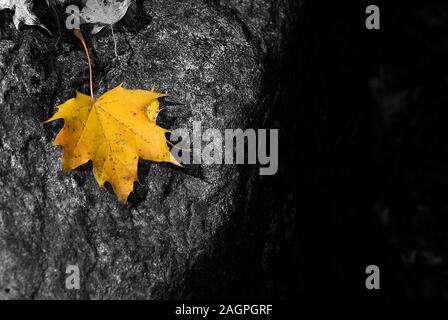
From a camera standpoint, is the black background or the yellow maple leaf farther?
the black background

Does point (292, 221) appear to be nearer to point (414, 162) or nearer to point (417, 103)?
point (414, 162)

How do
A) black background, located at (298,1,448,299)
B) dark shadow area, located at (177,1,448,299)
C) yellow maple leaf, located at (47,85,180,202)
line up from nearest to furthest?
yellow maple leaf, located at (47,85,180,202) → dark shadow area, located at (177,1,448,299) → black background, located at (298,1,448,299)

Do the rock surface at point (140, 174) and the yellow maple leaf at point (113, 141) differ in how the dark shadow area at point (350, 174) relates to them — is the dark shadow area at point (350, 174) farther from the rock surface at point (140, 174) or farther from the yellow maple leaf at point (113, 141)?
the yellow maple leaf at point (113, 141)

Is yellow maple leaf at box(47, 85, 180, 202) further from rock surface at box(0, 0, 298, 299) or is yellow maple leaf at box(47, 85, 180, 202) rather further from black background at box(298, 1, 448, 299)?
black background at box(298, 1, 448, 299)

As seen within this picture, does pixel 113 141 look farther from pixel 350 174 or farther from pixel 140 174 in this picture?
pixel 350 174

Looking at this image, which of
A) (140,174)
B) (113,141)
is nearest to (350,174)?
(140,174)

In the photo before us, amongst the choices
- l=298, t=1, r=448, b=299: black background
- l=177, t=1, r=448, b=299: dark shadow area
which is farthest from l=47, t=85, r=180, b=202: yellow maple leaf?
l=298, t=1, r=448, b=299: black background

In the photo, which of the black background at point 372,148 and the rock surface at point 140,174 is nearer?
the rock surface at point 140,174

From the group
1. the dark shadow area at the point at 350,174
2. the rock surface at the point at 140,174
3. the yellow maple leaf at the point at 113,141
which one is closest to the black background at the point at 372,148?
the dark shadow area at the point at 350,174
